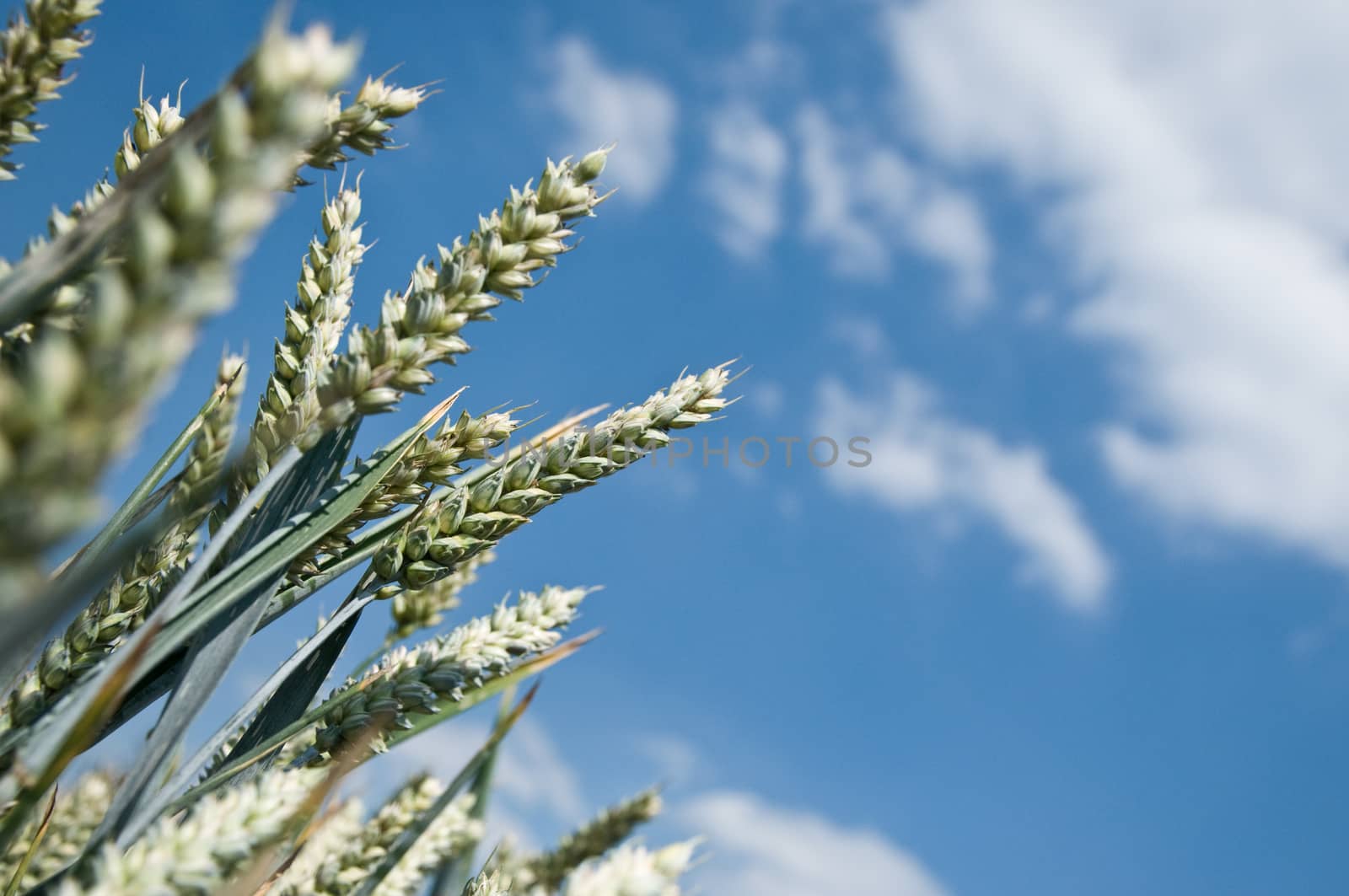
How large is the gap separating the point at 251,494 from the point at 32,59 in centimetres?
62

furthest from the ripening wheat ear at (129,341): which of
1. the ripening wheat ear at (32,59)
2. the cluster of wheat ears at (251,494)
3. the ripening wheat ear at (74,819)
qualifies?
the ripening wheat ear at (74,819)

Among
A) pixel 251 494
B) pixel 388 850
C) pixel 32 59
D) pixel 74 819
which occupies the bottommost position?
pixel 74 819

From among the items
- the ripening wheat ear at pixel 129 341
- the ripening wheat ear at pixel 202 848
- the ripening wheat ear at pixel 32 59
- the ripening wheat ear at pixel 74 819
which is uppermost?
the ripening wheat ear at pixel 32 59

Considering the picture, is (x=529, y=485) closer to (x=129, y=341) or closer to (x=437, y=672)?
(x=437, y=672)

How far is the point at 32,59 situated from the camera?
113 cm

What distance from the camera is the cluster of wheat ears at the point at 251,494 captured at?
0.57 meters

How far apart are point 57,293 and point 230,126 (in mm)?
375

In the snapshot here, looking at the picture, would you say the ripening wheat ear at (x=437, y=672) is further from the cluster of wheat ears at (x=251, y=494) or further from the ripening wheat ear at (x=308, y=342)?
the ripening wheat ear at (x=308, y=342)

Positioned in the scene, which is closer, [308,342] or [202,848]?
[202,848]

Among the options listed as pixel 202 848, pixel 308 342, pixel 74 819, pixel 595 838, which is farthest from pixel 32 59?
pixel 74 819

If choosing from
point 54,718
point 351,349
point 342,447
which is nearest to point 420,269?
point 351,349

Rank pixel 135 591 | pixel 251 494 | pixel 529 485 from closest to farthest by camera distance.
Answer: pixel 251 494, pixel 135 591, pixel 529 485

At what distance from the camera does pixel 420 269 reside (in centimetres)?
123

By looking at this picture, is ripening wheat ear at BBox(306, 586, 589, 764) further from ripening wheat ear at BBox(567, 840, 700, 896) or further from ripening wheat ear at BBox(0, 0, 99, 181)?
ripening wheat ear at BBox(0, 0, 99, 181)
